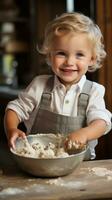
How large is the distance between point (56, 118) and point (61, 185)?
1.36ft

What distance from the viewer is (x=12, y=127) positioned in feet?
4.43

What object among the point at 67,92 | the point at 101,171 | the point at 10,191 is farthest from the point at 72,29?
the point at 10,191

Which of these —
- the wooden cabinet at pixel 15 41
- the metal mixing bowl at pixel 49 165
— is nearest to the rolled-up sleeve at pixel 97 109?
the metal mixing bowl at pixel 49 165

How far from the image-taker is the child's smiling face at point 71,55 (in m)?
1.39

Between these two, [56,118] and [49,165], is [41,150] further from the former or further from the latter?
[56,118]

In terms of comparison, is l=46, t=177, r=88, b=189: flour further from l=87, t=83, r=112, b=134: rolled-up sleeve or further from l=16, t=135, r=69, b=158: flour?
l=87, t=83, r=112, b=134: rolled-up sleeve

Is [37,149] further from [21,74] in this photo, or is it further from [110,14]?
[21,74]

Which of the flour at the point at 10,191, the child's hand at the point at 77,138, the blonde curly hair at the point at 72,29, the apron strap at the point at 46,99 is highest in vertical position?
the blonde curly hair at the point at 72,29

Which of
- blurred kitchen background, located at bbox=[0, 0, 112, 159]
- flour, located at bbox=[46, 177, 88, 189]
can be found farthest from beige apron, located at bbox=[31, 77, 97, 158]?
blurred kitchen background, located at bbox=[0, 0, 112, 159]

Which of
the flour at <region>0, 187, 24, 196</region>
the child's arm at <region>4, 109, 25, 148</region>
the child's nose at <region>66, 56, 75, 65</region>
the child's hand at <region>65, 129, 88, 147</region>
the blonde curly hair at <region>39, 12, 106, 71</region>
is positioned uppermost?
the blonde curly hair at <region>39, 12, 106, 71</region>

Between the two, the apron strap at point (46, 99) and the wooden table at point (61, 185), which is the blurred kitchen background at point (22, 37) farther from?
the wooden table at point (61, 185)

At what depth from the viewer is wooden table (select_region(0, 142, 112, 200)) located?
1041 millimetres

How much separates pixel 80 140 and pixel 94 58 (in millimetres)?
372

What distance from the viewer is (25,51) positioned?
14.2 ft
